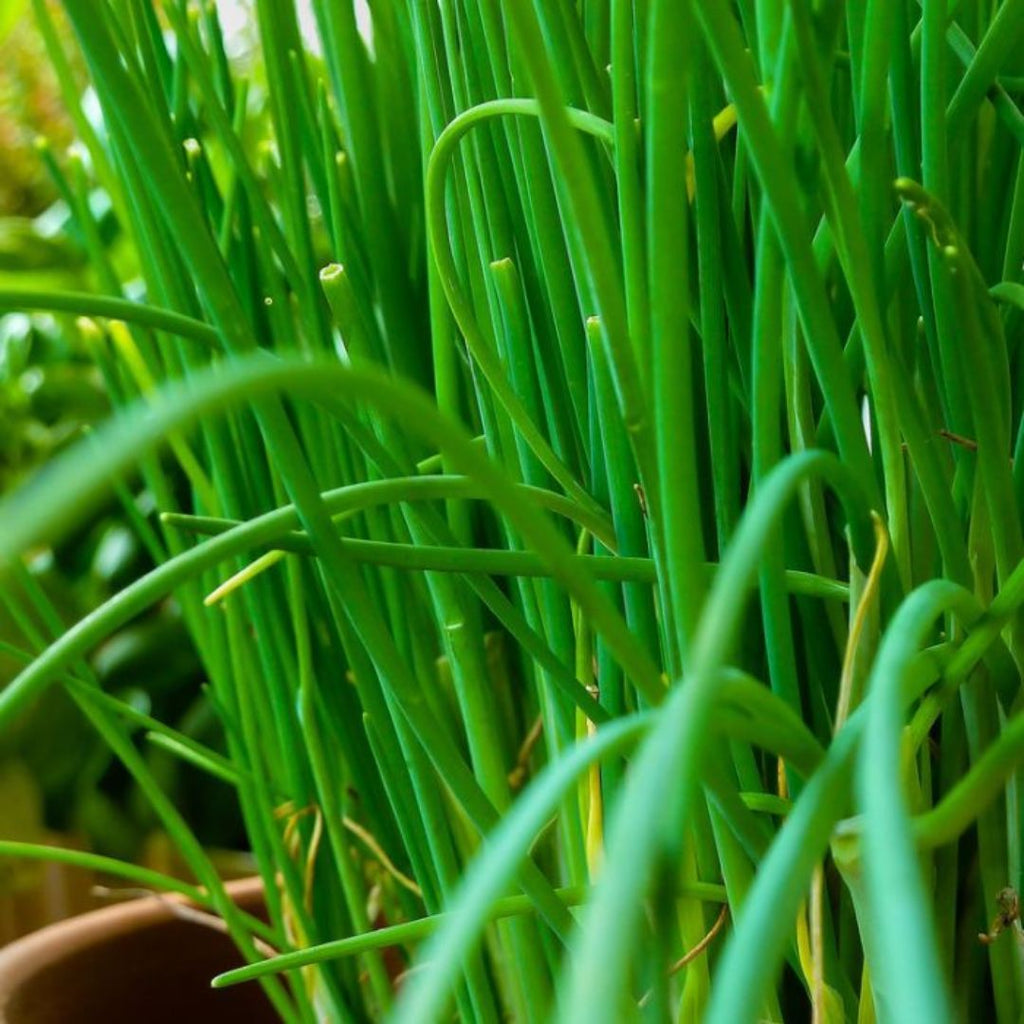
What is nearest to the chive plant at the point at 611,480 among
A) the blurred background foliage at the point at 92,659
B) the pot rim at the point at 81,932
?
the pot rim at the point at 81,932

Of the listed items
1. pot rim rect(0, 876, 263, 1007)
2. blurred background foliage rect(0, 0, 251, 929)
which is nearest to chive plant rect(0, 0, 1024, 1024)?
pot rim rect(0, 876, 263, 1007)

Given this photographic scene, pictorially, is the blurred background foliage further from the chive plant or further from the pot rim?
the chive plant

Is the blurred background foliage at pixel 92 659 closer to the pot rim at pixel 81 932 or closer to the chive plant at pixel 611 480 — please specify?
the pot rim at pixel 81 932

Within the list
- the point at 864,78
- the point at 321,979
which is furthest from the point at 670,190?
the point at 321,979

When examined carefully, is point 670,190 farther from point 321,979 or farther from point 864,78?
point 321,979

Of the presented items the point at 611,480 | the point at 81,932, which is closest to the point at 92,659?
the point at 81,932

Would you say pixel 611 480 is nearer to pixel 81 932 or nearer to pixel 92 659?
pixel 81 932
